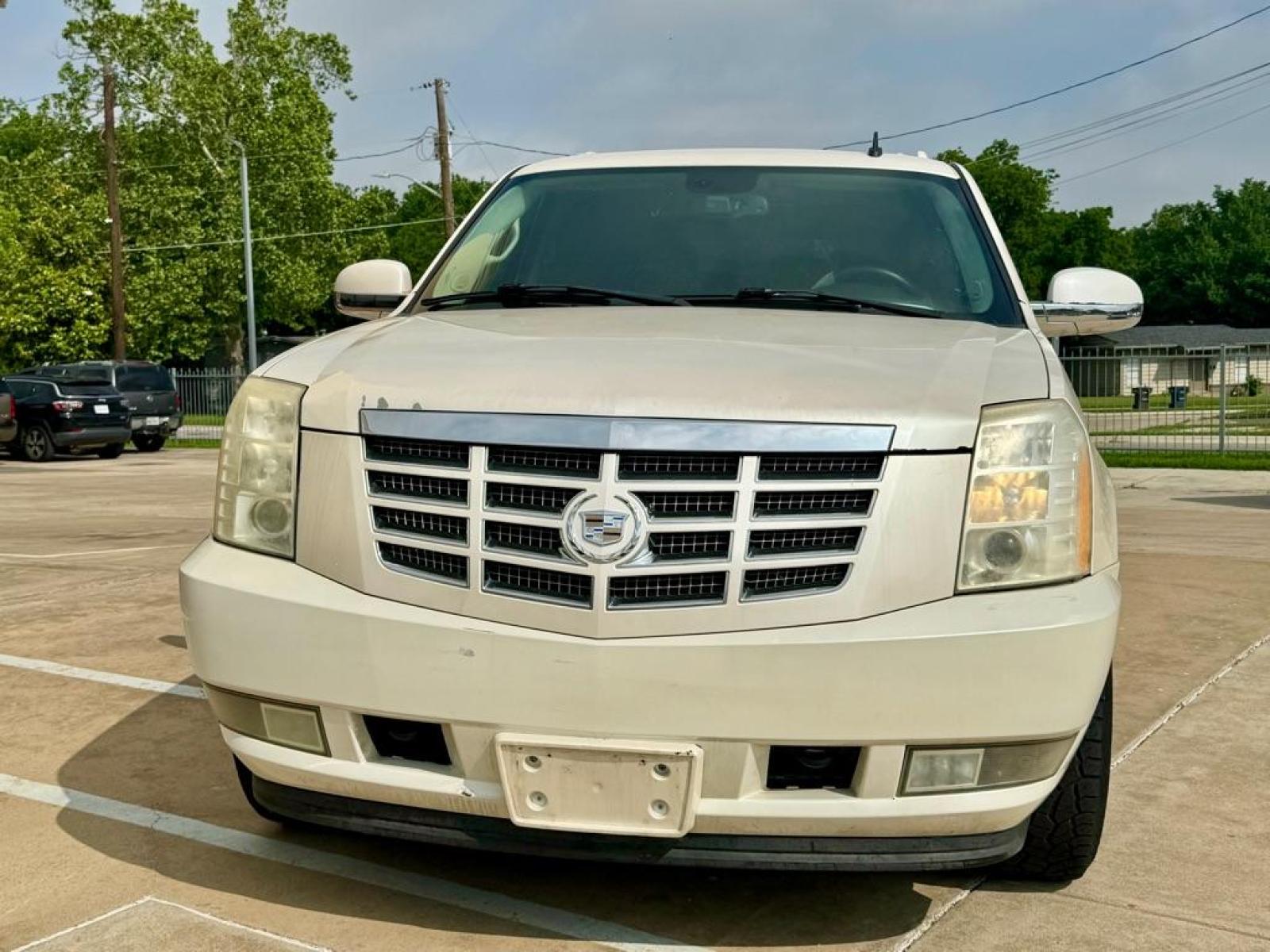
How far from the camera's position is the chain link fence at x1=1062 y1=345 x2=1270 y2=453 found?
2145cm

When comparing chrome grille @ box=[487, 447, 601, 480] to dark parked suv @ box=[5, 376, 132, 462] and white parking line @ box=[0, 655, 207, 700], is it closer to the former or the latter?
white parking line @ box=[0, 655, 207, 700]

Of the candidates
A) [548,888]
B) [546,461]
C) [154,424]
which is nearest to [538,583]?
[546,461]

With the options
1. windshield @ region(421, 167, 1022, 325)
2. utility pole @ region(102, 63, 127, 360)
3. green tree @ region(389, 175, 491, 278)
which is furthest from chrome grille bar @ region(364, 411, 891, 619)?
green tree @ region(389, 175, 491, 278)

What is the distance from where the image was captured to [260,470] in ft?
10.6

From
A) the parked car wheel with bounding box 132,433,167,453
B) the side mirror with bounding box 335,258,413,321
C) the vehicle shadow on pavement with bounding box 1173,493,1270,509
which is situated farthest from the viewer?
the parked car wheel with bounding box 132,433,167,453

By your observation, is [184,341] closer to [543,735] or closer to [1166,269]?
[543,735]

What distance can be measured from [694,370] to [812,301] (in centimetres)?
103

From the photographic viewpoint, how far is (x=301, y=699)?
298 centimetres

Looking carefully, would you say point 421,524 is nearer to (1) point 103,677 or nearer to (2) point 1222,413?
(1) point 103,677

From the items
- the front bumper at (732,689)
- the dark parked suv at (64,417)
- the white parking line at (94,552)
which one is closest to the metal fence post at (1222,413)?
the white parking line at (94,552)

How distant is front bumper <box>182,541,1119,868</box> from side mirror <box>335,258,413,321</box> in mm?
1937

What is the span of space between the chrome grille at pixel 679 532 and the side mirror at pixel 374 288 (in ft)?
6.72

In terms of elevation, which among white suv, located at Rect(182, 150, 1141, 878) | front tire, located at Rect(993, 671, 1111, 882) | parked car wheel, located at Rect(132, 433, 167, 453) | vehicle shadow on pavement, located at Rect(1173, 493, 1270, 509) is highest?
white suv, located at Rect(182, 150, 1141, 878)

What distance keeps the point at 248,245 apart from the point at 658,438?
123 ft
